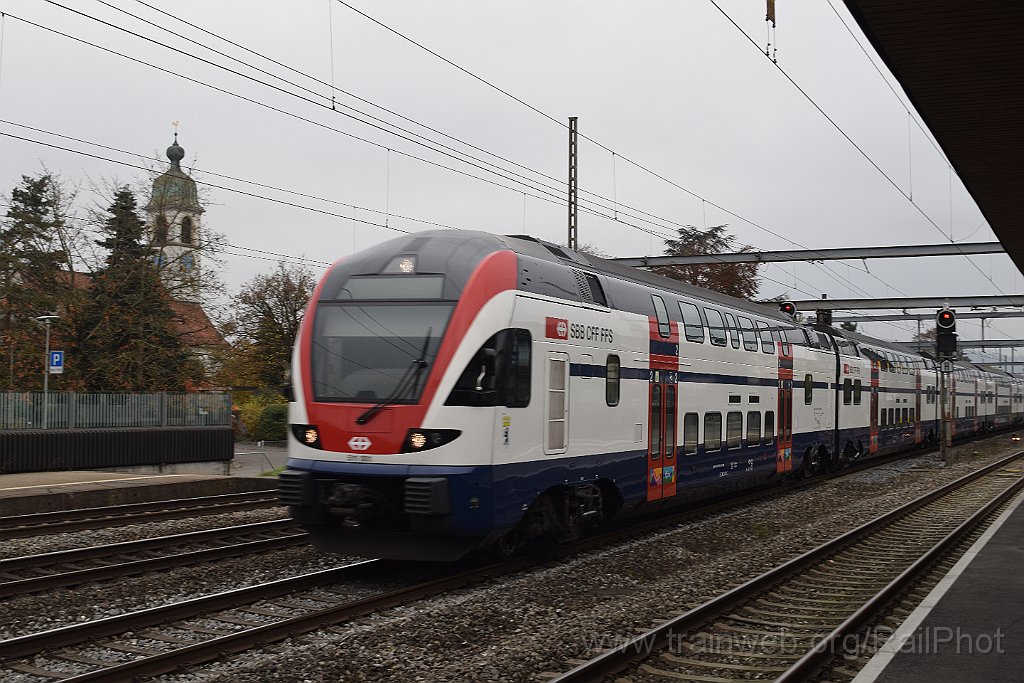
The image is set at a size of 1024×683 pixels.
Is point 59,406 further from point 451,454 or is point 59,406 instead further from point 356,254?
point 451,454

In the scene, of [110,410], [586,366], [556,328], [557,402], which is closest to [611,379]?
[586,366]

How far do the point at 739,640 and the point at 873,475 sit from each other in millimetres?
18931

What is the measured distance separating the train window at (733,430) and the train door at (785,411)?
2434 millimetres

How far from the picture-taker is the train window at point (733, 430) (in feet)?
57.0

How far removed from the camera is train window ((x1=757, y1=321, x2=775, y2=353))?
63.6 ft

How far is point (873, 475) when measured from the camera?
85.3ft

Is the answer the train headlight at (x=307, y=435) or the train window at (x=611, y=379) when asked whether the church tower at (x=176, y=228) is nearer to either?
the train window at (x=611, y=379)

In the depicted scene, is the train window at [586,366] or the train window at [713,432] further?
the train window at [713,432]

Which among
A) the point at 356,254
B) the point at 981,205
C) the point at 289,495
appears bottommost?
the point at 289,495

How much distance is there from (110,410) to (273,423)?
1696cm

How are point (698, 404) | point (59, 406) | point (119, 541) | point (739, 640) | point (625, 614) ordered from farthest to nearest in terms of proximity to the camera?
point (59, 406)
point (698, 404)
point (119, 541)
point (625, 614)
point (739, 640)

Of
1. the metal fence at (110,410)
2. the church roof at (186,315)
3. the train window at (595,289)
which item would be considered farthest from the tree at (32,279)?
the train window at (595,289)

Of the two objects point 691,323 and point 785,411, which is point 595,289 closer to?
point 691,323

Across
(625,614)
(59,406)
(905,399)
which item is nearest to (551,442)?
(625,614)
